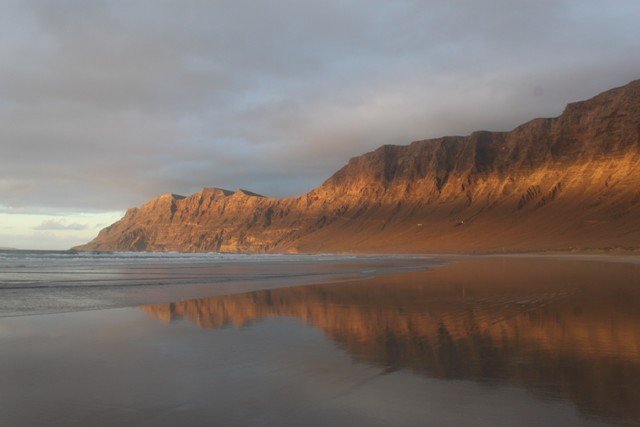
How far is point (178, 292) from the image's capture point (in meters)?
19.1

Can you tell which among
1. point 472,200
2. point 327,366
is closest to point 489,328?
point 327,366

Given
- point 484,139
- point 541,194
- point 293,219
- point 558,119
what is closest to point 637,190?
point 541,194

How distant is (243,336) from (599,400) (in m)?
6.51

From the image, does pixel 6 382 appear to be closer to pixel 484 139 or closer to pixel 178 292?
pixel 178 292

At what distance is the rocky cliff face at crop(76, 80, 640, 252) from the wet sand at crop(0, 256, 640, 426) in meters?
66.2

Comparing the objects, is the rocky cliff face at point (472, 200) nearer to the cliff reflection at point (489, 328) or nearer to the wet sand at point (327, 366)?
the cliff reflection at point (489, 328)

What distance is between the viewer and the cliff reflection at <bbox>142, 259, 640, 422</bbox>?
21.5ft

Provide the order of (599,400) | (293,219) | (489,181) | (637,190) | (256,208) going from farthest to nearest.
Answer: (256,208)
(293,219)
(489,181)
(637,190)
(599,400)

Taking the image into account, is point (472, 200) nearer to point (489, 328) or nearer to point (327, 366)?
point (489, 328)

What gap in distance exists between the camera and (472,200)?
125 metres

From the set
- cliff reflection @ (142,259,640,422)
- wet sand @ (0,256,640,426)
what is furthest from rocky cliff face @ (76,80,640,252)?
wet sand @ (0,256,640,426)

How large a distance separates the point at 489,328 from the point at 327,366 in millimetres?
4614

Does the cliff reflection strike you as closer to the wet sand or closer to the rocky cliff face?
the wet sand

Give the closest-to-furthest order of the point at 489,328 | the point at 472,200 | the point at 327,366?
1. the point at 327,366
2. the point at 489,328
3. the point at 472,200
